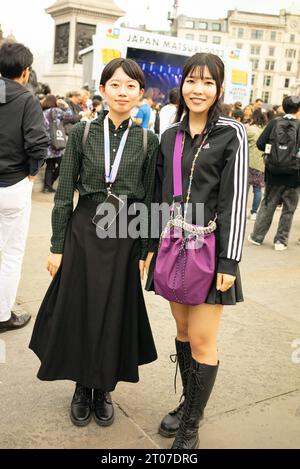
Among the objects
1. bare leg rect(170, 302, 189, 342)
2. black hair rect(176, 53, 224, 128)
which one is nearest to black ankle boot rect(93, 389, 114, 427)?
bare leg rect(170, 302, 189, 342)

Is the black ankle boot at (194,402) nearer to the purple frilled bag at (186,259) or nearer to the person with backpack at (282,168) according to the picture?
the purple frilled bag at (186,259)

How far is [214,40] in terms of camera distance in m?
95.9

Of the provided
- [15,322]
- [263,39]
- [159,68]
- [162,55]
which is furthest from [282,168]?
[263,39]

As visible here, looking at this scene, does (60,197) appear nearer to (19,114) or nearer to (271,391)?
(19,114)

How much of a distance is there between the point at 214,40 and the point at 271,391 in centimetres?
10140

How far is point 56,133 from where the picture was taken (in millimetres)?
9219

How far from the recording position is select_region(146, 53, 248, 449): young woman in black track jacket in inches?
89.4

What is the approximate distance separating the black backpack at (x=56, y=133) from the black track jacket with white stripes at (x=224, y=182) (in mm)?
7244

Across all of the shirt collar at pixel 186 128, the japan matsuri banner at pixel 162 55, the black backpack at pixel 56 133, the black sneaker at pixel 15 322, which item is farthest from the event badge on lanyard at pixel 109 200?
the japan matsuri banner at pixel 162 55

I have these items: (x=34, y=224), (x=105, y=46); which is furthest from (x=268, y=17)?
(x=34, y=224)

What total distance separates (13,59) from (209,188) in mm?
1946

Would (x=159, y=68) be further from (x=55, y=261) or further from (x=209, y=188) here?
(x=209, y=188)

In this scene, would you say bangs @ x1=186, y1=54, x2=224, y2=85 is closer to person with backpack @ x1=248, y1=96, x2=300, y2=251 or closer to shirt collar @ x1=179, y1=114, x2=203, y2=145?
shirt collar @ x1=179, y1=114, x2=203, y2=145
